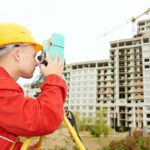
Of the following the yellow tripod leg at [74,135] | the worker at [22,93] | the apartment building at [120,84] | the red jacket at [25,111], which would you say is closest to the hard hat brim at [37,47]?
the worker at [22,93]

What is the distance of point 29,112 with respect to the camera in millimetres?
1257

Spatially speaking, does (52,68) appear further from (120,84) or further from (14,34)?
(120,84)

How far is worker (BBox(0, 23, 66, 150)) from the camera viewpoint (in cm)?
126

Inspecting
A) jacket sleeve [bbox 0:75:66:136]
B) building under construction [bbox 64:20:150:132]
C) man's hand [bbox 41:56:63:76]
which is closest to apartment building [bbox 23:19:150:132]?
building under construction [bbox 64:20:150:132]

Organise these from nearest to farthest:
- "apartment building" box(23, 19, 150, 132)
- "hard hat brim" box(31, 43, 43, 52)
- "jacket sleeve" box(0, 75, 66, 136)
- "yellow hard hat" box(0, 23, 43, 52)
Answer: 1. "jacket sleeve" box(0, 75, 66, 136)
2. "yellow hard hat" box(0, 23, 43, 52)
3. "hard hat brim" box(31, 43, 43, 52)
4. "apartment building" box(23, 19, 150, 132)

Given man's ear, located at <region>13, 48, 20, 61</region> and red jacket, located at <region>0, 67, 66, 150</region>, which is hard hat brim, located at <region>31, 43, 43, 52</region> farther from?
red jacket, located at <region>0, 67, 66, 150</region>

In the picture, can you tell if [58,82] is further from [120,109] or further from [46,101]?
[120,109]

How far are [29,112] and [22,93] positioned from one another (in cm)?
11

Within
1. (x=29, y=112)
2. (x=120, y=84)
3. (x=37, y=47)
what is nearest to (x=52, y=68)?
(x=37, y=47)

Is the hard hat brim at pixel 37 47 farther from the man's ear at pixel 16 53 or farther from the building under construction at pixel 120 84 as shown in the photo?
the building under construction at pixel 120 84

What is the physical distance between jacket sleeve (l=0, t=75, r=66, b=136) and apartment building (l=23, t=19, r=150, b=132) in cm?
6358

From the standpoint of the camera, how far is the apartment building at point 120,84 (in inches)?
2613

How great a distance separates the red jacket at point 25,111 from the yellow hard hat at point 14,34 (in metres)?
0.15

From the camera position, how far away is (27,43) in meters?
1.44
